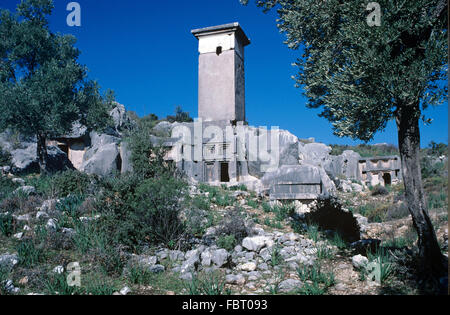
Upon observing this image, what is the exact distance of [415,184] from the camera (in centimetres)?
491

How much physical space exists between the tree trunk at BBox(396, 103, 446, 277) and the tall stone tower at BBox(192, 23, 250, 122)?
14.0 meters

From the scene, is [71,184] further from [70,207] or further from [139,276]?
[139,276]

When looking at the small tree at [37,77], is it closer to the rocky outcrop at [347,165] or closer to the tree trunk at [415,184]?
the tree trunk at [415,184]

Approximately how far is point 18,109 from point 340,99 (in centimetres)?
1525

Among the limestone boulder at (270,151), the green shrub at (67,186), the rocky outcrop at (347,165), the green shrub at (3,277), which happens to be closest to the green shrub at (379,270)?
the green shrub at (3,277)

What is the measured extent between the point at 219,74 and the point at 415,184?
52.6 feet

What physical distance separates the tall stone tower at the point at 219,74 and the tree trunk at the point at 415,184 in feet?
45.9

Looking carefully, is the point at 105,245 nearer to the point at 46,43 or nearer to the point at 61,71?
the point at 61,71

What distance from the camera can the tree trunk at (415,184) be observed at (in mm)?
4595

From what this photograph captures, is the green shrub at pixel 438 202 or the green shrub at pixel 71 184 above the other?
the green shrub at pixel 71 184

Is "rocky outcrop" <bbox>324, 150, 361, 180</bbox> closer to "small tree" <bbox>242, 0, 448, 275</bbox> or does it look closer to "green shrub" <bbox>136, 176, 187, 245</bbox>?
"small tree" <bbox>242, 0, 448, 275</bbox>

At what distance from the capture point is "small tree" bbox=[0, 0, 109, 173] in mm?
13859

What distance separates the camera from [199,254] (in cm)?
573

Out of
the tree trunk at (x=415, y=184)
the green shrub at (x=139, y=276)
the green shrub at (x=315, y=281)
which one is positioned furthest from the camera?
the green shrub at (x=139, y=276)
